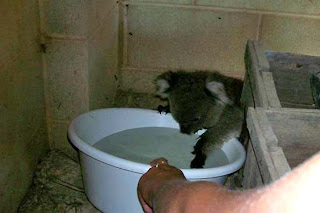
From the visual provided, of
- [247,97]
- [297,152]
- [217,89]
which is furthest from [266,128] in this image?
[217,89]

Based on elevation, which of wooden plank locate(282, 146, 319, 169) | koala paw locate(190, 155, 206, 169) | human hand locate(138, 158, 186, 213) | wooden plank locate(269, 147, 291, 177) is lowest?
koala paw locate(190, 155, 206, 169)

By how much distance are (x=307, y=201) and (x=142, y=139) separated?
7.24 feet

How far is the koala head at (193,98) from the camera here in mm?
2807

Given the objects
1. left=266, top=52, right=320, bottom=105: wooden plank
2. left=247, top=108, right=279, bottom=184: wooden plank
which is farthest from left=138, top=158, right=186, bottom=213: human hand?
left=266, top=52, right=320, bottom=105: wooden plank

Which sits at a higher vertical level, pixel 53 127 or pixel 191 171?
pixel 191 171

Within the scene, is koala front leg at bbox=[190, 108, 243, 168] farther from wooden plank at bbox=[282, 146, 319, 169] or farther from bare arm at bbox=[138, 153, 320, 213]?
bare arm at bbox=[138, 153, 320, 213]

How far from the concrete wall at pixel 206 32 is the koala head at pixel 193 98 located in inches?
29.5

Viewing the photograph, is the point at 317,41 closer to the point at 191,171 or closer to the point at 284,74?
the point at 284,74

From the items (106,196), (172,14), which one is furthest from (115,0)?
(106,196)

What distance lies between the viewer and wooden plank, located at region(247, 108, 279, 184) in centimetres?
128

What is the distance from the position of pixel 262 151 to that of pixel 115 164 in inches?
35.2

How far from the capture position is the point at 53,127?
9.65ft

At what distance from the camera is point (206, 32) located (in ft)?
12.0

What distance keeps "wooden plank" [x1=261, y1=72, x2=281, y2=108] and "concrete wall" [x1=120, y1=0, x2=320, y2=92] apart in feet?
4.82
